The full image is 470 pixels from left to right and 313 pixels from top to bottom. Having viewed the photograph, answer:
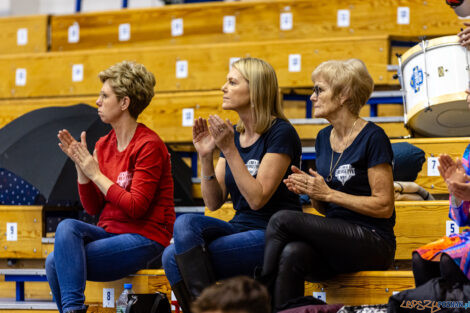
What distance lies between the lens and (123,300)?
2.30m

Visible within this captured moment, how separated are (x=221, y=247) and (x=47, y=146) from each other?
3.49 feet

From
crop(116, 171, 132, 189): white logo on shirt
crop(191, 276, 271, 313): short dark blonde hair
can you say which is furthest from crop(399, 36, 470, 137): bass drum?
crop(191, 276, 271, 313): short dark blonde hair

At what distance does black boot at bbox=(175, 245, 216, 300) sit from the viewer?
203 cm

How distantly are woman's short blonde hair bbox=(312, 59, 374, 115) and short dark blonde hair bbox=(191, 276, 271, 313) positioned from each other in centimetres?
120

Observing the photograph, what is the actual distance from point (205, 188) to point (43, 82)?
223 centimetres

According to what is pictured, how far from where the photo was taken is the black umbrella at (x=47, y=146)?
271 cm

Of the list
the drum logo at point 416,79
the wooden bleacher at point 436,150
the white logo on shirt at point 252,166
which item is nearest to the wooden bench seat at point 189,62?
the drum logo at point 416,79

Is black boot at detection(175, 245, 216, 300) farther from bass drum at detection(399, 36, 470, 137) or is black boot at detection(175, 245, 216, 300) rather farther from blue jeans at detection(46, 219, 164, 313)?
bass drum at detection(399, 36, 470, 137)

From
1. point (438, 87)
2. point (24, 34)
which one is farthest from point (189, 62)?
point (438, 87)

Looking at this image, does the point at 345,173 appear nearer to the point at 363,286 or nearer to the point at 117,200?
the point at 363,286

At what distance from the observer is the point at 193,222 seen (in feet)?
6.80

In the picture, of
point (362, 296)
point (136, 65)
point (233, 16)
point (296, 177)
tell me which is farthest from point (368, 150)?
point (233, 16)

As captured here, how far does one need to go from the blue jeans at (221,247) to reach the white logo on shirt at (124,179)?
0.36 meters

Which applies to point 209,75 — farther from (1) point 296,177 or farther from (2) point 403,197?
(1) point 296,177
